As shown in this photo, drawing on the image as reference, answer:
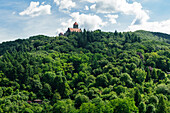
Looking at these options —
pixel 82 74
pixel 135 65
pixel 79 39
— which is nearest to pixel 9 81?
pixel 82 74

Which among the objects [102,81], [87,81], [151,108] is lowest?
[151,108]

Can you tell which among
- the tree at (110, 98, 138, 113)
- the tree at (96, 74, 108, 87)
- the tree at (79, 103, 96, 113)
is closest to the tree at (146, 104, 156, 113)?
the tree at (110, 98, 138, 113)

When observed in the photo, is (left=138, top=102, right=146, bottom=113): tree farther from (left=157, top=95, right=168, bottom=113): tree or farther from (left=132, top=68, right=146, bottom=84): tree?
A: (left=132, top=68, right=146, bottom=84): tree

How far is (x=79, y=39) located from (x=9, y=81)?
210ft

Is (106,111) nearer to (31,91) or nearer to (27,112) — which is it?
(27,112)

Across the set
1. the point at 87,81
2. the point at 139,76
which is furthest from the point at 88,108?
the point at 139,76

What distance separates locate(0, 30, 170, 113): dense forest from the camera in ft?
159

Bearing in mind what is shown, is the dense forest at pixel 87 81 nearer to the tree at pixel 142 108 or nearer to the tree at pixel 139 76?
the tree at pixel 139 76

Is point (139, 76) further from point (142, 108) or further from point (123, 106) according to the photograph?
point (123, 106)

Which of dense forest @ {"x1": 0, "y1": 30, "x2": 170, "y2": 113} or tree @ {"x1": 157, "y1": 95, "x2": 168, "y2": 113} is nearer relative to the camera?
tree @ {"x1": 157, "y1": 95, "x2": 168, "y2": 113}

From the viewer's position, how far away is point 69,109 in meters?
47.9

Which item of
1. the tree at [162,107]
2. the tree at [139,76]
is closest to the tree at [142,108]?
the tree at [162,107]

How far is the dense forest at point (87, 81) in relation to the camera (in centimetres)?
4844

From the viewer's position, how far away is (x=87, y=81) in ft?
233
